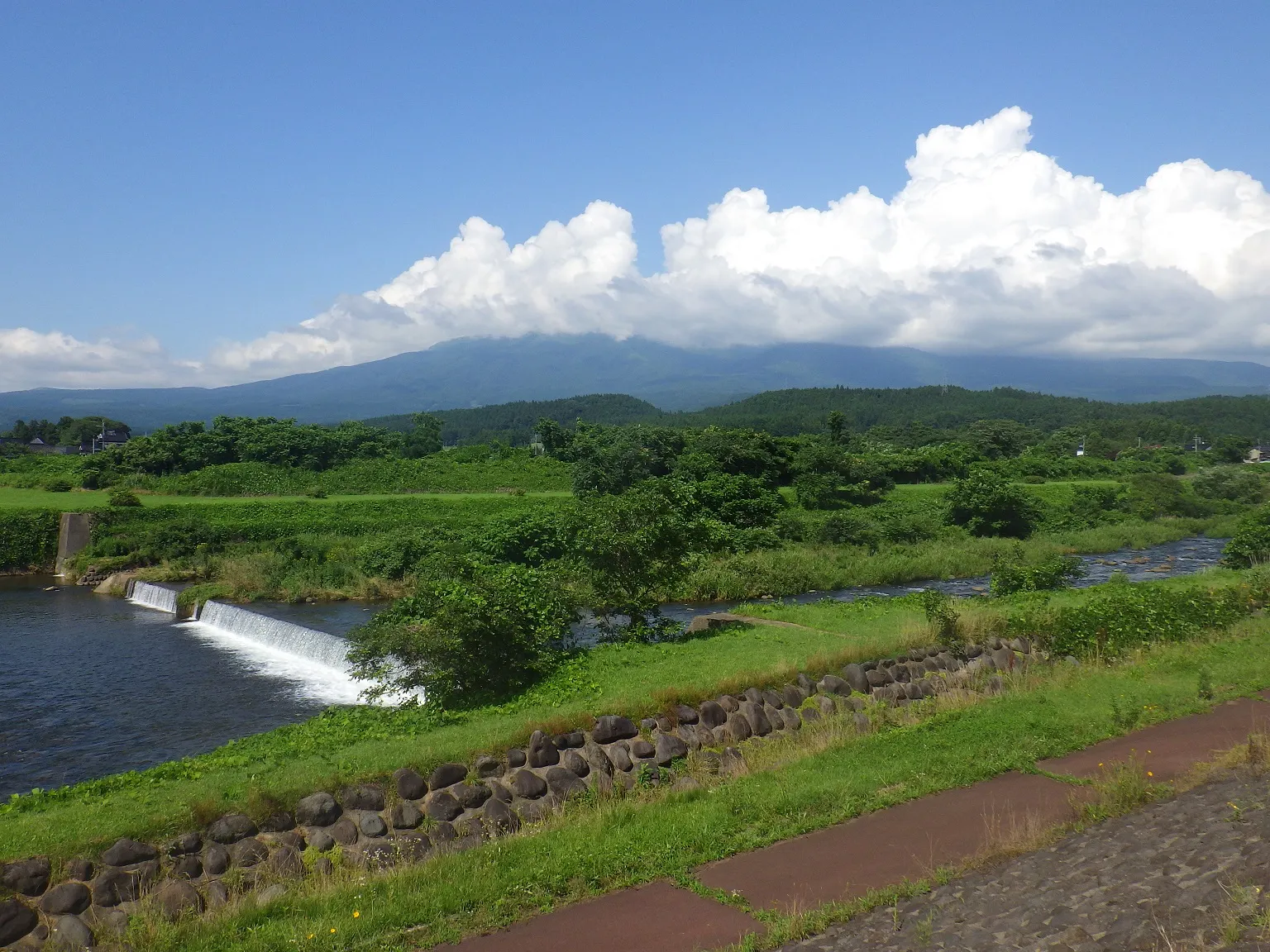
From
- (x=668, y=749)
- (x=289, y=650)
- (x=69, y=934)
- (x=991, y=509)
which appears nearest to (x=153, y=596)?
(x=289, y=650)

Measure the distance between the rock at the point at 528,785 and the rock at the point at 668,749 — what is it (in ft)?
4.67

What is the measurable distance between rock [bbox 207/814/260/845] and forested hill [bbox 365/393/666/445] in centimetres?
10779

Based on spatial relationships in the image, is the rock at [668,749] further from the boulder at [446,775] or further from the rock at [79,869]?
the rock at [79,869]

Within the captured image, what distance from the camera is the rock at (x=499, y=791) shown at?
9.23 meters

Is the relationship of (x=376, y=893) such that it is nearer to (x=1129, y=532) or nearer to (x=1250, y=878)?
(x=1250, y=878)

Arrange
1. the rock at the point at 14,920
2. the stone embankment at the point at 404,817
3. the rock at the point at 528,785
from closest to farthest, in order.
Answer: the rock at the point at 14,920
the stone embankment at the point at 404,817
the rock at the point at 528,785

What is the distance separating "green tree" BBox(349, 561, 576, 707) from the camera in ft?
41.7

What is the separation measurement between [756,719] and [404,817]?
14.4ft

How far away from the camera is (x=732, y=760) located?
A: 33.6ft

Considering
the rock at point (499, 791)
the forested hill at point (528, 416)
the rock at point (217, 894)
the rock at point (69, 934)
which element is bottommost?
the rock at point (217, 894)

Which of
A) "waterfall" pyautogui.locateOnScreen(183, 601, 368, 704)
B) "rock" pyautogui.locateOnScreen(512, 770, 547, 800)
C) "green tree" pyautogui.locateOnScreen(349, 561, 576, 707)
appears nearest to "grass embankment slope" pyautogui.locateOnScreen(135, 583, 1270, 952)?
"rock" pyautogui.locateOnScreen(512, 770, 547, 800)

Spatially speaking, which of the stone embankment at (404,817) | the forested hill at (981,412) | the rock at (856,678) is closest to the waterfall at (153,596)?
the stone embankment at (404,817)

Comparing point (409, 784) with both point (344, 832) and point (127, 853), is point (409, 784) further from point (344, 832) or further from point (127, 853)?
point (127, 853)

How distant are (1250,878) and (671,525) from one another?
1102 cm
